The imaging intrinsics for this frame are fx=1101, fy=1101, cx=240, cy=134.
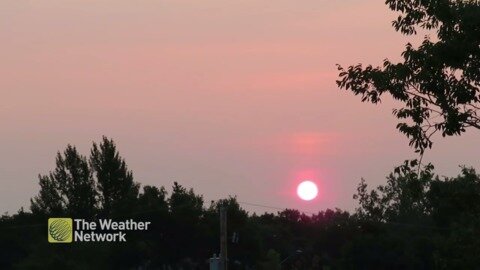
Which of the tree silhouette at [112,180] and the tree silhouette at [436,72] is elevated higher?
the tree silhouette at [112,180]

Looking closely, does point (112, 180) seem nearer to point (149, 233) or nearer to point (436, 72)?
point (149, 233)

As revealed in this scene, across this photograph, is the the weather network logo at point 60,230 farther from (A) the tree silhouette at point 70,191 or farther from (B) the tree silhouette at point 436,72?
(B) the tree silhouette at point 436,72

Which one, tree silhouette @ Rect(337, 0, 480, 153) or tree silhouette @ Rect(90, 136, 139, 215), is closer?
tree silhouette @ Rect(337, 0, 480, 153)

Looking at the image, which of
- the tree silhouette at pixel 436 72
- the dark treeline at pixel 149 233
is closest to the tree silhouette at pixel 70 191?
the dark treeline at pixel 149 233

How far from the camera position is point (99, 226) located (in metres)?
110

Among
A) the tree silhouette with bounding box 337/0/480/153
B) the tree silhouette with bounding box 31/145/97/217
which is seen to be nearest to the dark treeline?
the tree silhouette with bounding box 31/145/97/217

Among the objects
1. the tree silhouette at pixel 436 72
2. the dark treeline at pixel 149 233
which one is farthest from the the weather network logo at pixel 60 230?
the tree silhouette at pixel 436 72

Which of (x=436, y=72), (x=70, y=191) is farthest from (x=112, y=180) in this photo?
(x=436, y=72)

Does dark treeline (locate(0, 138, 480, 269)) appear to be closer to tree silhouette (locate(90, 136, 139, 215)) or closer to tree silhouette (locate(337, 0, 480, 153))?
tree silhouette (locate(90, 136, 139, 215))

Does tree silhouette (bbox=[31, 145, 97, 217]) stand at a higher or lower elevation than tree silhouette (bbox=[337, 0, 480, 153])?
higher

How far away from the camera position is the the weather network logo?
108 m

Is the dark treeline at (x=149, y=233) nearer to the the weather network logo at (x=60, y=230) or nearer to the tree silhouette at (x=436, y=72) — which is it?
the the weather network logo at (x=60, y=230)

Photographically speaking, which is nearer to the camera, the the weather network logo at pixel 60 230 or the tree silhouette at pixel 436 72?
the tree silhouette at pixel 436 72

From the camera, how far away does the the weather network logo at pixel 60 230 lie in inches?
4261
